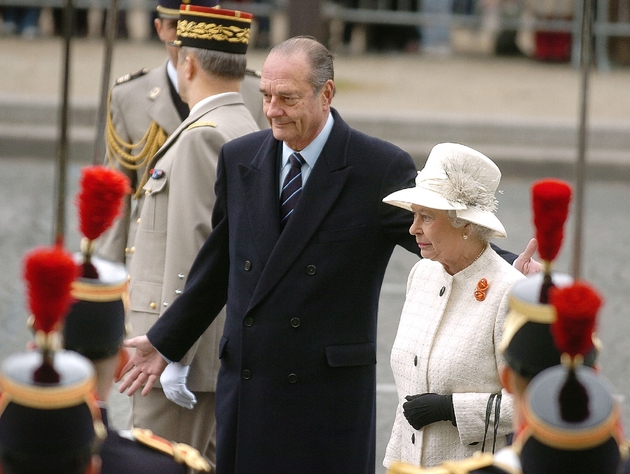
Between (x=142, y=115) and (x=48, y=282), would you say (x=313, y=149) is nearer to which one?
(x=142, y=115)

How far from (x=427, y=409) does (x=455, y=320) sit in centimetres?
25

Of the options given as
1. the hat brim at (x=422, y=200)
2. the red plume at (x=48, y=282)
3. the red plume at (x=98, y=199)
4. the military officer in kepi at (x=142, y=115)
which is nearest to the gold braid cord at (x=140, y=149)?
the military officer in kepi at (x=142, y=115)

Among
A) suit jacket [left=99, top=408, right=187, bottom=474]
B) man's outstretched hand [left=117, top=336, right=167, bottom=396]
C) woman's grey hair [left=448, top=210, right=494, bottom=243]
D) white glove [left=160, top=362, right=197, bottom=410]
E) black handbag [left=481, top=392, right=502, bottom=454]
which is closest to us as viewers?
suit jacket [left=99, top=408, right=187, bottom=474]

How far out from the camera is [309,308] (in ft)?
11.7

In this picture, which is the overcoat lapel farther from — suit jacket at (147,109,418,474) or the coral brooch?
the coral brooch

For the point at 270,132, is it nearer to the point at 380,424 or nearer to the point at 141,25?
the point at 380,424

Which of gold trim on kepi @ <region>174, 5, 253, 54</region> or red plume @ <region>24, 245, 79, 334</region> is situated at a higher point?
gold trim on kepi @ <region>174, 5, 253, 54</region>

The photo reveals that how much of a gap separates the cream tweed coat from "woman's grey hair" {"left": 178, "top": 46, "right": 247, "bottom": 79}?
1.15 meters

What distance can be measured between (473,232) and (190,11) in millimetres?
1528

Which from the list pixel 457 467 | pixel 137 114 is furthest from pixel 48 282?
pixel 137 114

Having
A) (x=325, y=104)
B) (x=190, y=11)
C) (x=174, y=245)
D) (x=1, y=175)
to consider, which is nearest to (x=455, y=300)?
(x=325, y=104)

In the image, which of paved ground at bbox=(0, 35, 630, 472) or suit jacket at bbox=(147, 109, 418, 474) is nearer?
suit jacket at bbox=(147, 109, 418, 474)

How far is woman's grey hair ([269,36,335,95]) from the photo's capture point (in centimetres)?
367

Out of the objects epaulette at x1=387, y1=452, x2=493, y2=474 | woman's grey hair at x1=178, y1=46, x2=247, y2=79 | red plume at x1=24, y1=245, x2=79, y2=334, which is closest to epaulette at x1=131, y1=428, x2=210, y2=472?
epaulette at x1=387, y1=452, x2=493, y2=474
